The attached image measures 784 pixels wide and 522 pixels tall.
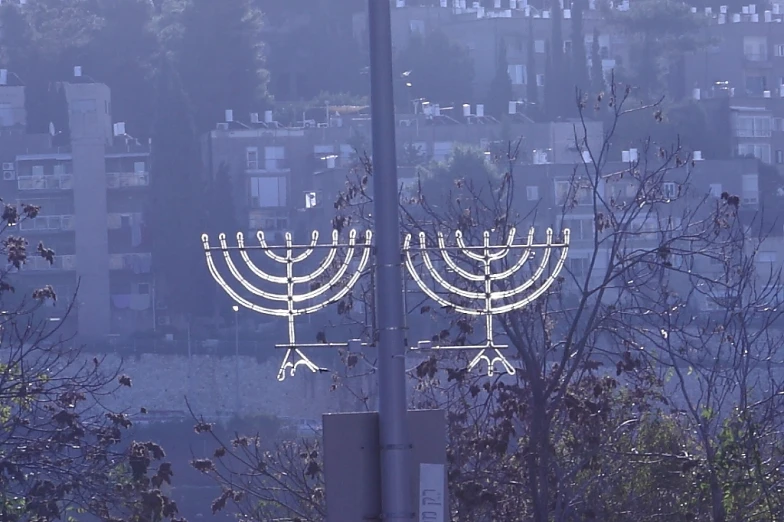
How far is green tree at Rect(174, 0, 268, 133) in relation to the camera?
162ft

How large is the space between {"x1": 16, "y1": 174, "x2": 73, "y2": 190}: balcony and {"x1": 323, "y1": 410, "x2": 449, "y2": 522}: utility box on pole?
138 feet

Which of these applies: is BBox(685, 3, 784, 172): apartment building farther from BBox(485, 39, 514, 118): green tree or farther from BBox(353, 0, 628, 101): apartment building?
BBox(485, 39, 514, 118): green tree

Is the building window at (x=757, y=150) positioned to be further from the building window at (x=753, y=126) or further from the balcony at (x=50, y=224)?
the balcony at (x=50, y=224)

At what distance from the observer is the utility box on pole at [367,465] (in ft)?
15.8

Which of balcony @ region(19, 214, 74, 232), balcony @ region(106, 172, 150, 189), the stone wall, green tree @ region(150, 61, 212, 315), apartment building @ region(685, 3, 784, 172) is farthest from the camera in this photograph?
apartment building @ region(685, 3, 784, 172)

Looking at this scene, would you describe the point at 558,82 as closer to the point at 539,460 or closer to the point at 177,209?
the point at 177,209

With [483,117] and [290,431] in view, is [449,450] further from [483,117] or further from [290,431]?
[483,117]

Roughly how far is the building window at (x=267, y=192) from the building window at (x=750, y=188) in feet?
49.4

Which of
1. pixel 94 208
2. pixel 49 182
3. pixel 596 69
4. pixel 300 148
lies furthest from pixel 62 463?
pixel 596 69

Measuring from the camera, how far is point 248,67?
5109 centimetres

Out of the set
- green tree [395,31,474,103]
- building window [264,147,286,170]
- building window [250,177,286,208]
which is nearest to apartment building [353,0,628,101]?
green tree [395,31,474,103]

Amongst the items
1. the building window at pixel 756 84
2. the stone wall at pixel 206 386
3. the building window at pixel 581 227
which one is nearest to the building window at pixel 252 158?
the stone wall at pixel 206 386

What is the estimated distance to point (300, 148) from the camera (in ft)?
158

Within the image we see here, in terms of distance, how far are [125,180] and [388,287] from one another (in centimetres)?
4182
